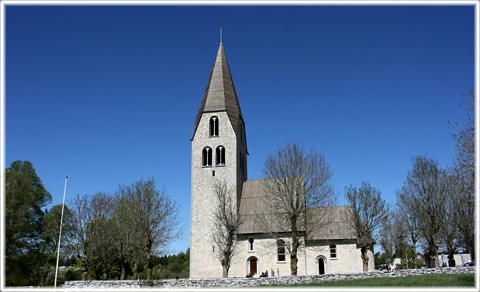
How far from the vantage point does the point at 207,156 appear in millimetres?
43594

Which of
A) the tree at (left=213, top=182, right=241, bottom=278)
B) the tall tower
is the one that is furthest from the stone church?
the tree at (left=213, top=182, right=241, bottom=278)

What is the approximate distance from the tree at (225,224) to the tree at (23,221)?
20.3 m

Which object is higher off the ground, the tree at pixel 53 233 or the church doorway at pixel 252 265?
the tree at pixel 53 233

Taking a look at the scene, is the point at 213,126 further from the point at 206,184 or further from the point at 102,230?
the point at 102,230

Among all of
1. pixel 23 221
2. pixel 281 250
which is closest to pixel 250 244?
pixel 281 250

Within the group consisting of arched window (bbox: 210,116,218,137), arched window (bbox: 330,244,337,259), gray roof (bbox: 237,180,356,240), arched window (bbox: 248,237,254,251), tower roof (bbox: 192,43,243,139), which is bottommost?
arched window (bbox: 330,244,337,259)

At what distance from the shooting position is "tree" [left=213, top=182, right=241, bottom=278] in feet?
119

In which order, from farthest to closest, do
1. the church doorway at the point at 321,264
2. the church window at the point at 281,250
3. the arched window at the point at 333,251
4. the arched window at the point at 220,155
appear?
the arched window at the point at 220,155
the church window at the point at 281,250
the church doorway at the point at 321,264
the arched window at the point at 333,251

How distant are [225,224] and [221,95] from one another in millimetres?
15926

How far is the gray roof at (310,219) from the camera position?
1432 inches

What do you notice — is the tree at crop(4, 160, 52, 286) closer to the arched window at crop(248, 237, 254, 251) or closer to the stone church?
the stone church

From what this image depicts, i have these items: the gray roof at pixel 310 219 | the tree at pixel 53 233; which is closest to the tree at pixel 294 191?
the gray roof at pixel 310 219

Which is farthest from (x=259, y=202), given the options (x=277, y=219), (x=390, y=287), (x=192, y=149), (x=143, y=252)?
(x=390, y=287)

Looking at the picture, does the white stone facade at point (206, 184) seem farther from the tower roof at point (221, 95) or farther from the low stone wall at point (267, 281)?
the low stone wall at point (267, 281)
